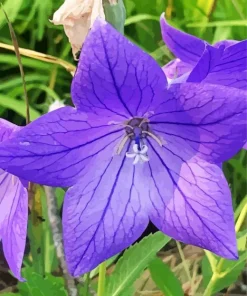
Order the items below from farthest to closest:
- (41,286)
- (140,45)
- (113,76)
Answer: (140,45) → (41,286) → (113,76)

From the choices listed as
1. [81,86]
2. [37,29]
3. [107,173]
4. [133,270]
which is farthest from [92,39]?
[37,29]

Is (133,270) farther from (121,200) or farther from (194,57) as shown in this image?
(194,57)

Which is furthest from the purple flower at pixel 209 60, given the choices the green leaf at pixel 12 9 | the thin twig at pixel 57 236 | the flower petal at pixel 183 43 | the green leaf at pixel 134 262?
the green leaf at pixel 12 9

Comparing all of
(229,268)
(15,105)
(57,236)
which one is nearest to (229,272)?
(229,268)

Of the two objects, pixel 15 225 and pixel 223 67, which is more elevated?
pixel 223 67

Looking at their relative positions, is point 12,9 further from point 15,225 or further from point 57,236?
point 15,225

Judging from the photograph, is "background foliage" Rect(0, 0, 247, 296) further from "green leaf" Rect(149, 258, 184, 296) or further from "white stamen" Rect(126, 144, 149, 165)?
"white stamen" Rect(126, 144, 149, 165)
